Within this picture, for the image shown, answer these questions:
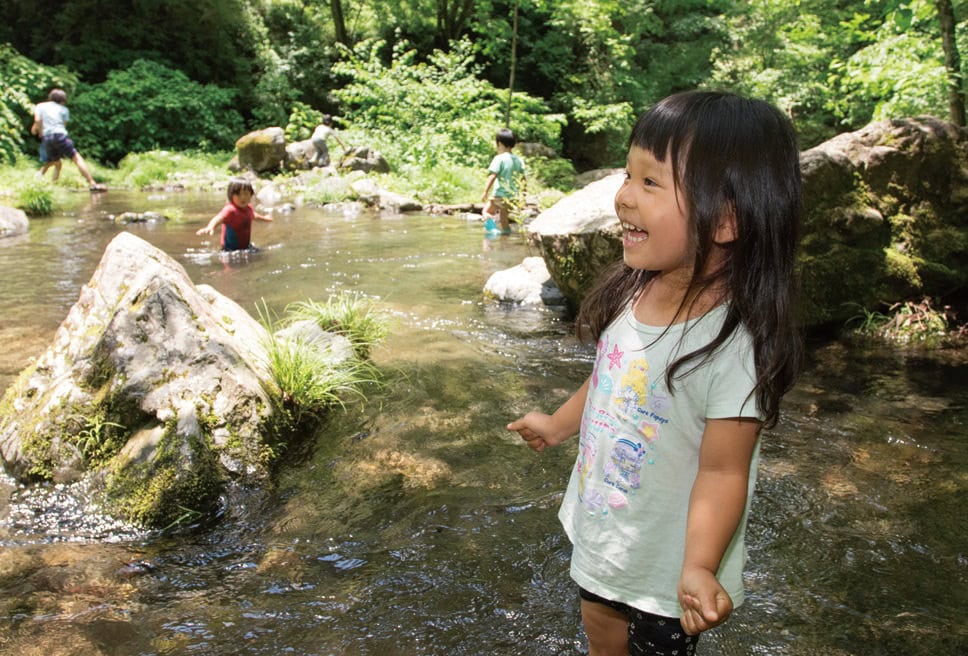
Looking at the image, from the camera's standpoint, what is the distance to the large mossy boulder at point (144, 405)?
10.5ft

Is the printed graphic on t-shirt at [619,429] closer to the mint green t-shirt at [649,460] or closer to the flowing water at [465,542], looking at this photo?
the mint green t-shirt at [649,460]

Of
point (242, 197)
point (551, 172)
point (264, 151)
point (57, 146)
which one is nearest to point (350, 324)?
point (242, 197)

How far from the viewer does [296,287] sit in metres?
7.55

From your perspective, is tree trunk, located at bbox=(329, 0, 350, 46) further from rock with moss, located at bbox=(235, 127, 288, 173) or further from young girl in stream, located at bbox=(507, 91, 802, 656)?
young girl in stream, located at bbox=(507, 91, 802, 656)

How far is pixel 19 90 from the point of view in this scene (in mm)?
18391

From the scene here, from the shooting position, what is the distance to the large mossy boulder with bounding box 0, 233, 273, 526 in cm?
321

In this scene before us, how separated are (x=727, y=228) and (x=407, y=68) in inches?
778

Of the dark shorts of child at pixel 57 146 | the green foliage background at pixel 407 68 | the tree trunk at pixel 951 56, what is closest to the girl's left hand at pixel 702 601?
the tree trunk at pixel 951 56

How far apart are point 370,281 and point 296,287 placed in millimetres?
807

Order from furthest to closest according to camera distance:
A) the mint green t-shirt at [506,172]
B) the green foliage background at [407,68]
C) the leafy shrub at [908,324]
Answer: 1. the green foliage background at [407,68]
2. the mint green t-shirt at [506,172]
3. the leafy shrub at [908,324]

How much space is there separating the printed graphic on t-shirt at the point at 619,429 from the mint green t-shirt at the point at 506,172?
9.09 meters

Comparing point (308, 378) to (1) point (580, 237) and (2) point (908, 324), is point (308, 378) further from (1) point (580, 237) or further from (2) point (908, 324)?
(2) point (908, 324)

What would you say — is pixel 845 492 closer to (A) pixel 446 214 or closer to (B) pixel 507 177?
(B) pixel 507 177

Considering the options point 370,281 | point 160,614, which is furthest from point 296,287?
point 160,614
